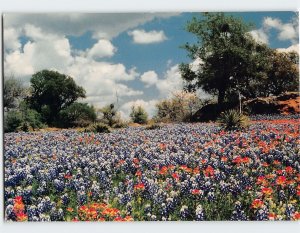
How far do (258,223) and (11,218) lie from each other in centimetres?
234

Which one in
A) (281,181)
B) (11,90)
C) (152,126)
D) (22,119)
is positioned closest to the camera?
(281,181)

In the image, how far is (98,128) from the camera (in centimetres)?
577

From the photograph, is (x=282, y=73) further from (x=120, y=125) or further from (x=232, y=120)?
(x=120, y=125)

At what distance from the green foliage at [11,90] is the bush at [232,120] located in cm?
213

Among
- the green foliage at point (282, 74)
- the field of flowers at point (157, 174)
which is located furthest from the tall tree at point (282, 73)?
the field of flowers at point (157, 174)

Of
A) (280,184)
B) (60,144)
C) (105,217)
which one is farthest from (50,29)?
(280,184)

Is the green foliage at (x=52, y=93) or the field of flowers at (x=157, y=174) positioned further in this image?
the green foliage at (x=52, y=93)

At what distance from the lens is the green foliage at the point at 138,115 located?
550 cm

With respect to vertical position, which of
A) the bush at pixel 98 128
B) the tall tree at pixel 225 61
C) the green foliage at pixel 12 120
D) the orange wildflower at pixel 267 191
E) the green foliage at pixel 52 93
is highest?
the tall tree at pixel 225 61

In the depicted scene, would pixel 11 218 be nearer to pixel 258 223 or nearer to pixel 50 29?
pixel 50 29

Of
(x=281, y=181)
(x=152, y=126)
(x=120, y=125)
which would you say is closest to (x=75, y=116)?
(x=120, y=125)

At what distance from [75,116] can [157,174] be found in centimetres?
112

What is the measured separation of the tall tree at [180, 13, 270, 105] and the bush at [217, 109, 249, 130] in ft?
0.54

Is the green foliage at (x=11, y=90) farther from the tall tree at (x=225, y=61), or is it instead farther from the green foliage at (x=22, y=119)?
the tall tree at (x=225, y=61)
